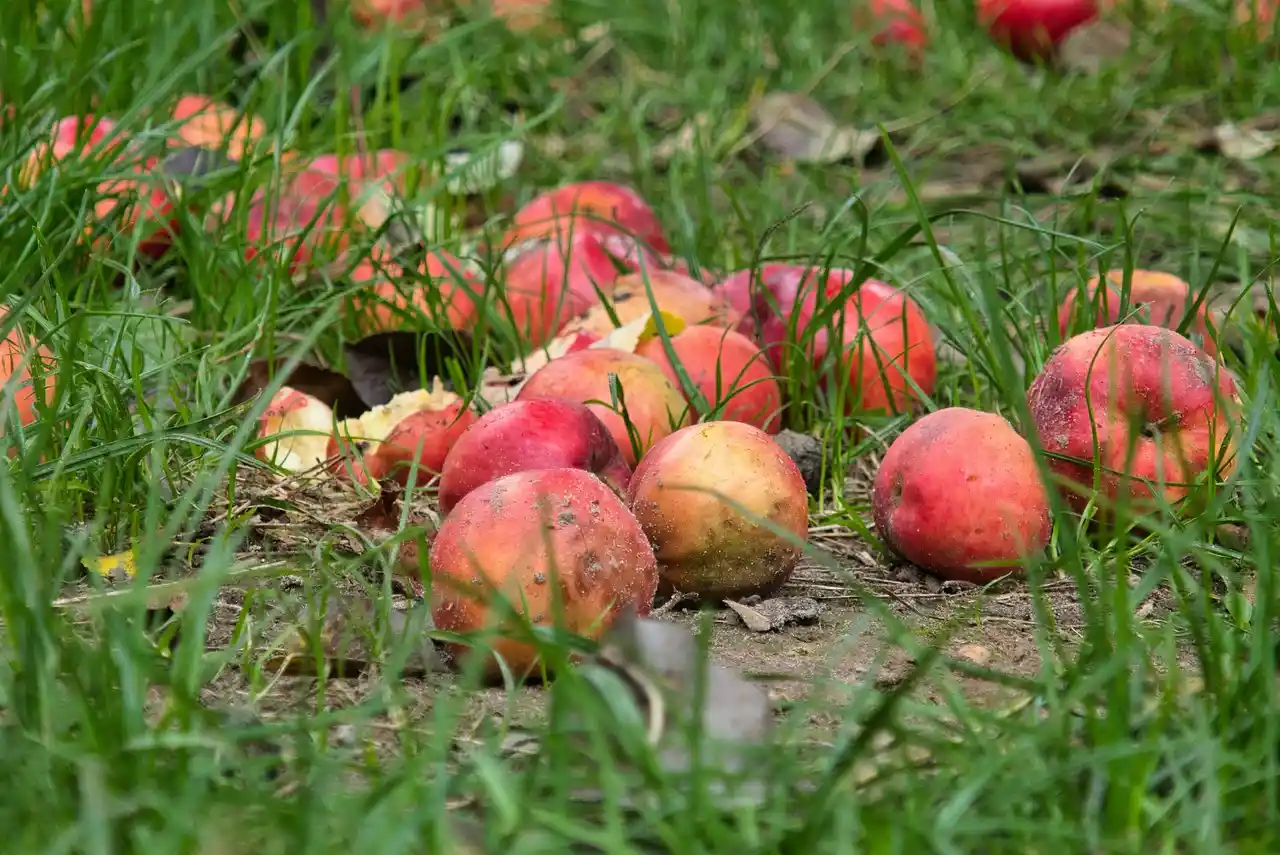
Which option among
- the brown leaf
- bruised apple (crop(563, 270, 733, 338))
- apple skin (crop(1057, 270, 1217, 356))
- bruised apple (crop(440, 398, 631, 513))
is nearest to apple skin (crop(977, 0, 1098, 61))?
apple skin (crop(1057, 270, 1217, 356))

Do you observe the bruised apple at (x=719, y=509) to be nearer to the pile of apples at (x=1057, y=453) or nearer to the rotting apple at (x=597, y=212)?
the pile of apples at (x=1057, y=453)

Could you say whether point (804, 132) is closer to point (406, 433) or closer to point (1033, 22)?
point (1033, 22)

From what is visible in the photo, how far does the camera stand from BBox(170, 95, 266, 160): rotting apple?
3.54m

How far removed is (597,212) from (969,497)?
5.63ft

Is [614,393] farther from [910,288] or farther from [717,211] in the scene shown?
[717,211]

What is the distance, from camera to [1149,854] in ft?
4.51

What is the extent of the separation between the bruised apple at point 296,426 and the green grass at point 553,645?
0.11 m

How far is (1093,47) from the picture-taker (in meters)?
5.27

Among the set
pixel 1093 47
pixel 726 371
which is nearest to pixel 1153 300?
pixel 726 371

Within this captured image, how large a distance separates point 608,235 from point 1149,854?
2459mm

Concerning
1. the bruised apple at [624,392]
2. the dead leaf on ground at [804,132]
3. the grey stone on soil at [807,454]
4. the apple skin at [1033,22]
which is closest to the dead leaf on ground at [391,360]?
the bruised apple at [624,392]

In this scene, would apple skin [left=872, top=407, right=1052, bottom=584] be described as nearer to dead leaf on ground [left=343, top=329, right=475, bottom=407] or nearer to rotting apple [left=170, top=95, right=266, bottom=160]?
dead leaf on ground [left=343, top=329, right=475, bottom=407]

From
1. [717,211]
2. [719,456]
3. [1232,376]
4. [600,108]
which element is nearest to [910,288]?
[1232,376]

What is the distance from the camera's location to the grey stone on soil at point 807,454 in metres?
2.69
